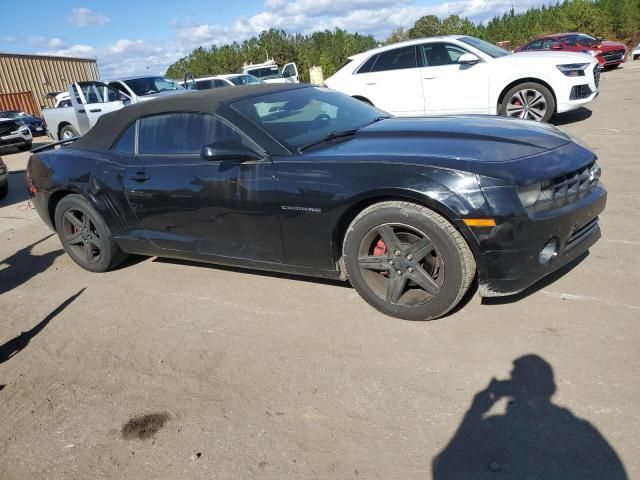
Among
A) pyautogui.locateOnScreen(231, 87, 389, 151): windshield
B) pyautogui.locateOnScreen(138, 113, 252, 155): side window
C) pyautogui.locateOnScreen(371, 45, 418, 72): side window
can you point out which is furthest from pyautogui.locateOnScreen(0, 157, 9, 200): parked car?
pyautogui.locateOnScreen(231, 87, 389, 151): windshield

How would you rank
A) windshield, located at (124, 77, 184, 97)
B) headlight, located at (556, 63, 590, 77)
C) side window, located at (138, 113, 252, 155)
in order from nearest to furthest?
side window, located at (138, 113, 252, 155) < headlight, located at (556, 63, 590, 77) < windshield, located at (124, 77, 184, 97)

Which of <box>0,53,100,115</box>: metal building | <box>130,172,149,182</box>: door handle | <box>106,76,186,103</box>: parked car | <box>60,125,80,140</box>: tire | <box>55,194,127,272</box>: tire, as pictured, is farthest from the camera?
<box>0,53,100,115</box>: metal building

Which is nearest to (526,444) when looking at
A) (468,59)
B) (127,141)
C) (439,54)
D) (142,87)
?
(127,141)

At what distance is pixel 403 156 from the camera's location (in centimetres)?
316

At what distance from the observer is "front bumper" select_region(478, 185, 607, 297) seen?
2.88m

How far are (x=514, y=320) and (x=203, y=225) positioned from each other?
89.2 inches

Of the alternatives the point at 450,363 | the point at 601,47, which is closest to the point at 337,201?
the point at 450,363

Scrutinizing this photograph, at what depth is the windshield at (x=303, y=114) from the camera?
377cm

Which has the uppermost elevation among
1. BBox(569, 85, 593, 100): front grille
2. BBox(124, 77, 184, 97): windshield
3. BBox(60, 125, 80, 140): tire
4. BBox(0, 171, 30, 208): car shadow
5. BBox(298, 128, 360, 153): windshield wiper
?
BBox(124, 77, 184, 97): windshield

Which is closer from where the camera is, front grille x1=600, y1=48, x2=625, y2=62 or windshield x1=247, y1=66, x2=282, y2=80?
front grille x1=600, y1=48, x2=625, y2=62

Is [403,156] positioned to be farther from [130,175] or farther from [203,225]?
[130,175]

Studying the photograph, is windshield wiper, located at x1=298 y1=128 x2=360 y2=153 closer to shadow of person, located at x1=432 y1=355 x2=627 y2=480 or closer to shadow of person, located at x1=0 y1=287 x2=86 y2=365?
shadow of person, located at x1=432 y1=355 x2=627 y2=480

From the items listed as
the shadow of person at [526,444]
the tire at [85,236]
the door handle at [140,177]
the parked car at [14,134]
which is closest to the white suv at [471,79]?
the door handle at [140,177]

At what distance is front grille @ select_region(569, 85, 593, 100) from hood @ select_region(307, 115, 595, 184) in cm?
524
